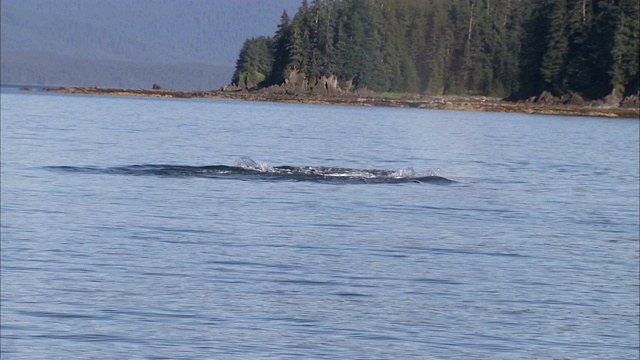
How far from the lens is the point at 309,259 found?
59.2 feet

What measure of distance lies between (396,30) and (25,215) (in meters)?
144

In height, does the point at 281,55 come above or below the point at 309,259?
above

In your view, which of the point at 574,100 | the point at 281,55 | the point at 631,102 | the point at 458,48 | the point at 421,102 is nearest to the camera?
the point at 631,102

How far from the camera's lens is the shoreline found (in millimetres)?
107875

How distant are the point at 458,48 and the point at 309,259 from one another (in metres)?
144

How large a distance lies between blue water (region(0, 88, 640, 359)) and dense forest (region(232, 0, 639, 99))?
A: 264 ft

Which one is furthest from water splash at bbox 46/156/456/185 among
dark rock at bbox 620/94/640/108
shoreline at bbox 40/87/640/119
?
dark rock at bbox 620/94/640/108

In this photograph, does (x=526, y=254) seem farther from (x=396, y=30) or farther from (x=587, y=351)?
(x=396, y=30)

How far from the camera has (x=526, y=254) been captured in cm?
1959

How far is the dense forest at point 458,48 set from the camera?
116 metres

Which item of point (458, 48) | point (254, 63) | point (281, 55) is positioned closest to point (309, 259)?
point (281, 55)

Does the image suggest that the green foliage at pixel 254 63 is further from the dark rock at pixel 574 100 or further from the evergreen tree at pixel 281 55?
the dark rock at pixel 574 100

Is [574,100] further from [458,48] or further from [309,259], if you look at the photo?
[309,259]

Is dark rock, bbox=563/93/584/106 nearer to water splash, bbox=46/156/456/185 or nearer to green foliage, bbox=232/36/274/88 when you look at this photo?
green foliage, bbox=232/36/274/88
